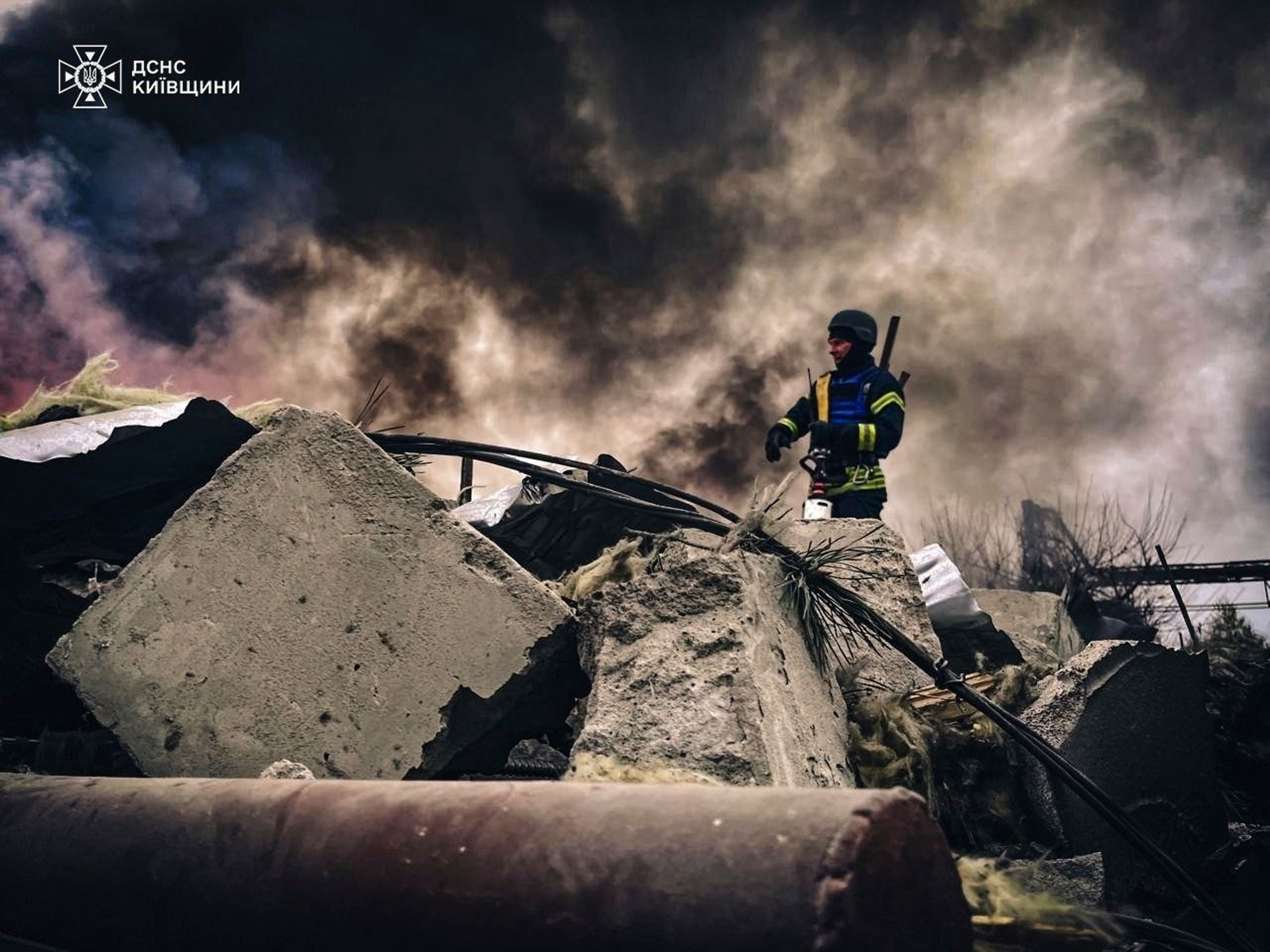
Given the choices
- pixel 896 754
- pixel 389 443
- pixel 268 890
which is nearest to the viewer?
pixel 268 890

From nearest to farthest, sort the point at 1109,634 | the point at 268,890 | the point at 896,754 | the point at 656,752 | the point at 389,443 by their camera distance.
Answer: the point at 268,890 < the point at 656,752 < the point at 896,754 < the point at 389,443 < the point at 1109,634

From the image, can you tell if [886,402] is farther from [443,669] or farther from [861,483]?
[443,669]

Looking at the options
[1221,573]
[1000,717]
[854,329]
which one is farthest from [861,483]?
[1221,573]

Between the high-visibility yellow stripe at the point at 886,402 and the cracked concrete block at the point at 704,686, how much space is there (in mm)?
2791

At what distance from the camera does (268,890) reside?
5.06 ft

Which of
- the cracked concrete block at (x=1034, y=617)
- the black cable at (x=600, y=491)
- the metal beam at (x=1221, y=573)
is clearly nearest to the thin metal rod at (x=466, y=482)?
the black cable at (x=600, y=491)

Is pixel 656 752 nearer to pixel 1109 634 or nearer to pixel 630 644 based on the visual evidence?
pixel 630 644

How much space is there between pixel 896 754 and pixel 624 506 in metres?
1.30

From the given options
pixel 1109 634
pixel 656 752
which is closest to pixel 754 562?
pixel 656 752

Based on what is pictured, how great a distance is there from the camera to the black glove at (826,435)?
5.43 metres

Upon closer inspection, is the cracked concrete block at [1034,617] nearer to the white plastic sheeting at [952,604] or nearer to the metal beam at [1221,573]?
the white plastic sheeting at [952,604]

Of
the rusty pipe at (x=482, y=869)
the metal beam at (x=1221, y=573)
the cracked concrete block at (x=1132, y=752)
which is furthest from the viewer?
the metal beam at (x=1221, y=573)

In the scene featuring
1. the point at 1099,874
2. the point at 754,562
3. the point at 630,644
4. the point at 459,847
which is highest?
the point at 754,562

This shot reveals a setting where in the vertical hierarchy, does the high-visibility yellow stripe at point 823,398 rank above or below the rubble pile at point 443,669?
above
